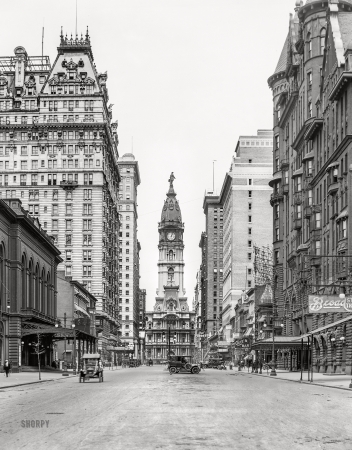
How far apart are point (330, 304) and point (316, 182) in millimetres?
38573

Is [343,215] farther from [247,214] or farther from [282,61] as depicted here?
[247,214]

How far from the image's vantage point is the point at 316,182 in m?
87.7

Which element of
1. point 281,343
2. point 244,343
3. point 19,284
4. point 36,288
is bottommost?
point 244,343

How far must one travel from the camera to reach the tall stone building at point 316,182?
71.9m

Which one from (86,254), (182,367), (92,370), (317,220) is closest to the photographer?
(92,370)

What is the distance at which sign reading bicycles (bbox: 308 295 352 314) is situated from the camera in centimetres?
5047

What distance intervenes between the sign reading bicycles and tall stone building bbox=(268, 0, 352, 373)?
124mm

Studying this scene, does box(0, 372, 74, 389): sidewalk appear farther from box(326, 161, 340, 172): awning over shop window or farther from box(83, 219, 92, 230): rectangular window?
box(83, 219, 92, 230): rectangular window

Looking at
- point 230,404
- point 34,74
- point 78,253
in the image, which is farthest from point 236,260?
point 230,404

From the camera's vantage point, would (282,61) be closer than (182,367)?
No

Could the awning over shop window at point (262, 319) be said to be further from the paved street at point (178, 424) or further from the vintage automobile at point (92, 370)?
the paved street at point (178, 424)

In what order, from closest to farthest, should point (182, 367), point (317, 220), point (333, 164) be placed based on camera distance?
1. point (333, 164)
2. point (182, 367)
3. point (317, 220)


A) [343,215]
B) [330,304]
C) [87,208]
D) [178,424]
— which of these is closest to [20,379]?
[330,304]

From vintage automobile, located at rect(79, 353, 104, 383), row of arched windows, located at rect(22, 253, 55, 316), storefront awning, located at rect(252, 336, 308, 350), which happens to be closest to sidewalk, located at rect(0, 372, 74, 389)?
vintage automobile, located at rect(79, 353, 104, 383)
